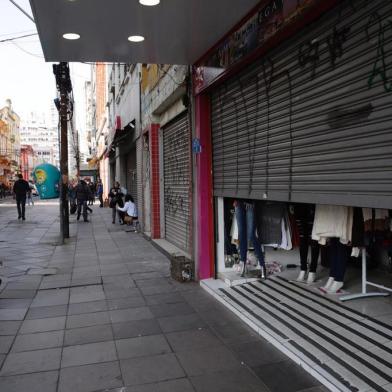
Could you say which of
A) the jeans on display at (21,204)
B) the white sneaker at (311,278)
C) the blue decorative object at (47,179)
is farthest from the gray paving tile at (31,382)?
the blue decorative object at (47,179)

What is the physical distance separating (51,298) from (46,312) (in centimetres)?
72

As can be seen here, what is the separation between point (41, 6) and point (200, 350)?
3931 millimetres

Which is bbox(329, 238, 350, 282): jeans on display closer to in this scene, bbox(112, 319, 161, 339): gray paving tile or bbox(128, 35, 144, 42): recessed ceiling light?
bbox(112, 319, 161, 339): gray paving tile

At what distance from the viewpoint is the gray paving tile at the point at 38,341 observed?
4.57 meters

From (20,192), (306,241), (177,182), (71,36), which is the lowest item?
(306,241)

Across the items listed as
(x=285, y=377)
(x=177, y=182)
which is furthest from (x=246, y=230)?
(x=177, y=182)

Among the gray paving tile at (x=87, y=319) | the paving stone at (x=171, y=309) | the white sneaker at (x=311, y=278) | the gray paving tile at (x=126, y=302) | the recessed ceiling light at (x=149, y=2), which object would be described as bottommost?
the gray paving tile at (x=87, y=319)

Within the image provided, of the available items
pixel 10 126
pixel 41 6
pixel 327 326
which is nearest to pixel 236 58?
pixel 41 6

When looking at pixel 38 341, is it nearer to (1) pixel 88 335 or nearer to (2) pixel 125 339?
(1) pixel 88 335

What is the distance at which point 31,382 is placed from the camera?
3.79 metres

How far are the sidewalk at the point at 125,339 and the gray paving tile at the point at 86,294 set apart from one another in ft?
0.05

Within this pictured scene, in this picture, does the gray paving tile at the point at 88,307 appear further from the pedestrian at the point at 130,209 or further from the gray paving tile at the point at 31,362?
the pedestrian at the point at 130,209

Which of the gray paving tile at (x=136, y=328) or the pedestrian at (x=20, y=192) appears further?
the pedestrian at (x=20, y=192)

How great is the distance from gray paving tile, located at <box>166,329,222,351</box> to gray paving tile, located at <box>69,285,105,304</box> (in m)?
1.93
